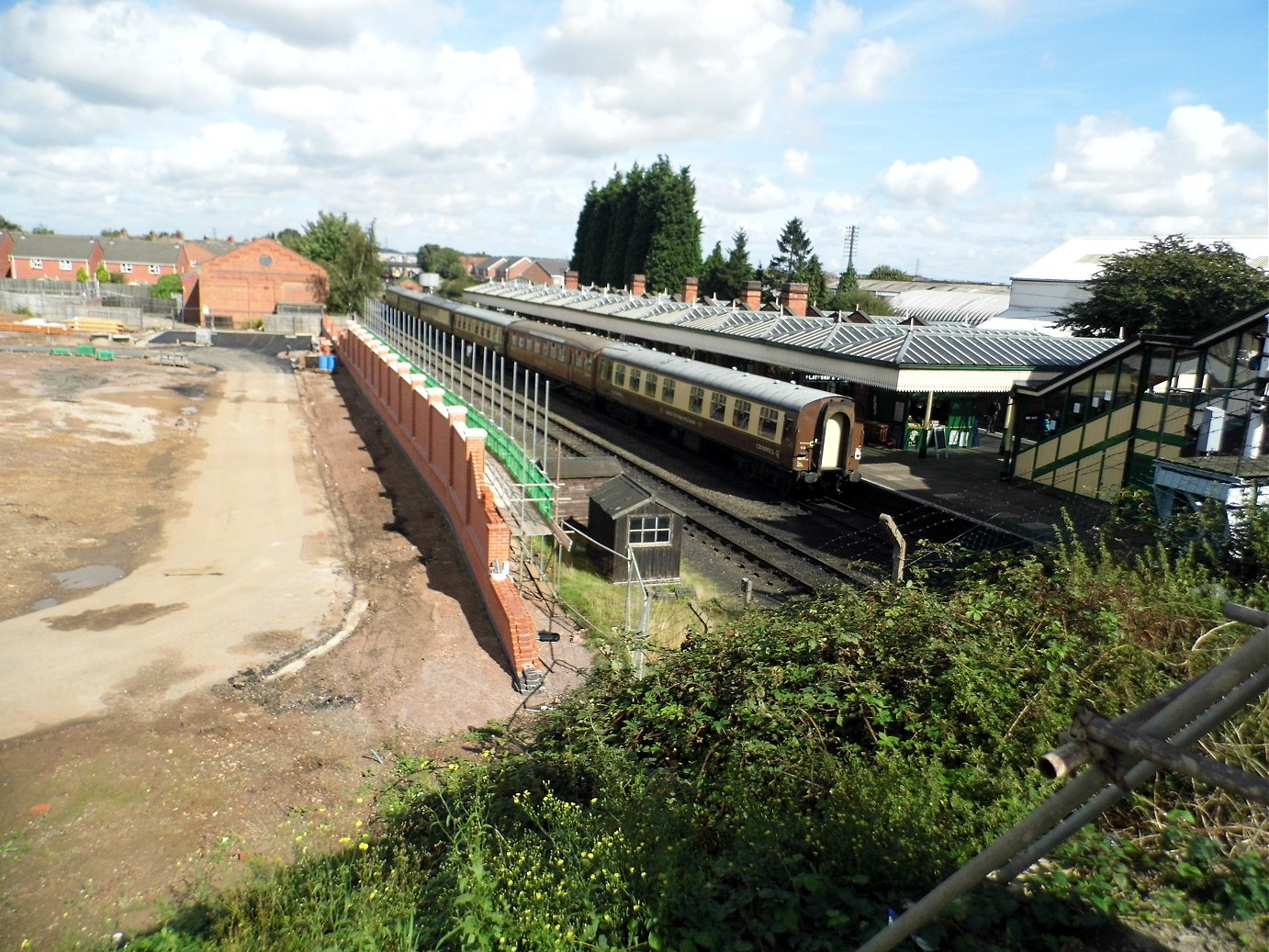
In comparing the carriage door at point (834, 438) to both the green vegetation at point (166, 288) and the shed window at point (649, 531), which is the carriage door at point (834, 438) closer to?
the shed window at point (649, 531)

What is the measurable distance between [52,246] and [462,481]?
85672mm

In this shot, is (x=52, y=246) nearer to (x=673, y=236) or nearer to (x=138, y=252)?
(x=138, y=252)

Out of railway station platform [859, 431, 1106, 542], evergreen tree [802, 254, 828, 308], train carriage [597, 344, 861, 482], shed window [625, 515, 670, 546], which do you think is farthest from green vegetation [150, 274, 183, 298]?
shed window [625, 515, 670, 546]

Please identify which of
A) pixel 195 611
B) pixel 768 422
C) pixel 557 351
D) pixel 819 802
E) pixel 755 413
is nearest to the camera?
pixel 819 802

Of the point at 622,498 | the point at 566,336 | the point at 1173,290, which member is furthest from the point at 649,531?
the point at 1173,290

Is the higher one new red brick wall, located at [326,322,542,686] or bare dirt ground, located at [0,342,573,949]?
new red brick wall, located at [326,322,542,686]

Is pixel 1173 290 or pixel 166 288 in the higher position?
pixel 1173 290

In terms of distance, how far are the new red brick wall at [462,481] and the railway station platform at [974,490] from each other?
897 centimetres

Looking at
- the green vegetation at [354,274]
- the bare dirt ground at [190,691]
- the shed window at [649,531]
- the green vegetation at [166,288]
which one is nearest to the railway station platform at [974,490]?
the shed window at [649,531]

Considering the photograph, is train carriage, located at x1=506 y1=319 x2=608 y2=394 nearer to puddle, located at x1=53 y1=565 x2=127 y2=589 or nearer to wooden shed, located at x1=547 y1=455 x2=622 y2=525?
wooden shed, located at x1=547 y1=455 x2=622 y2=525

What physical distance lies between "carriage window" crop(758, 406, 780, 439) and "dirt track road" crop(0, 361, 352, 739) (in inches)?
382

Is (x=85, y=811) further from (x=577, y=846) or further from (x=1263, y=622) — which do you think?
(x=1263, y=622)

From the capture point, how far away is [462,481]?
15.8 m

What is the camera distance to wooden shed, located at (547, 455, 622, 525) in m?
16.9
